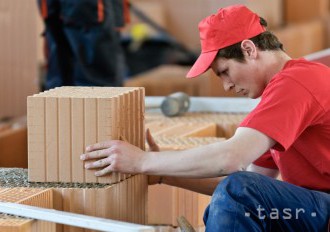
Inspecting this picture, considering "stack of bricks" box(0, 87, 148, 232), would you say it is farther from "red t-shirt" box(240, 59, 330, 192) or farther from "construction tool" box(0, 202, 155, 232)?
"red t-shirt" box(240, 59, 330, 192)

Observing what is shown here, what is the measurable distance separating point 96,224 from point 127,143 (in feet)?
1.20

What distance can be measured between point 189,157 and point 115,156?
27 centimetres

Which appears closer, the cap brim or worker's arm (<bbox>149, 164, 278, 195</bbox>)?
the cap brim

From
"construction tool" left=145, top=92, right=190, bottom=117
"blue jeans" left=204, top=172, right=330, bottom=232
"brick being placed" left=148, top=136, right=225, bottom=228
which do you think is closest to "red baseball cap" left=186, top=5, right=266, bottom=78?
"blue jeans" left=204, top=172, right=330, bottom=232

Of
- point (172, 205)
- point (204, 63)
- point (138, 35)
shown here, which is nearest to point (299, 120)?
point (204, 63)

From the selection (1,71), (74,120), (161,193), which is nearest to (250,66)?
(74,120)

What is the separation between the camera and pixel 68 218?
2973 millimetres

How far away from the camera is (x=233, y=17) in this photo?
10.8 feet

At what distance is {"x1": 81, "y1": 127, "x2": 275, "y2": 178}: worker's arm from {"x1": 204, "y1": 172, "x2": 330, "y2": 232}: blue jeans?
7 cm

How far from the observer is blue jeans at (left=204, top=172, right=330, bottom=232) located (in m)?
3.04

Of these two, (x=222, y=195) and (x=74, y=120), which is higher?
(x=74, y=120)

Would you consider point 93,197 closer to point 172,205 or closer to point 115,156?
point 115,156

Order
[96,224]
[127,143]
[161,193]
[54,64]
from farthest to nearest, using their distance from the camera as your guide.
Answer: [54,64]
[161,193]
[127,143]
[96,224]

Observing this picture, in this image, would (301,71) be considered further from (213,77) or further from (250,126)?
(213,77)
